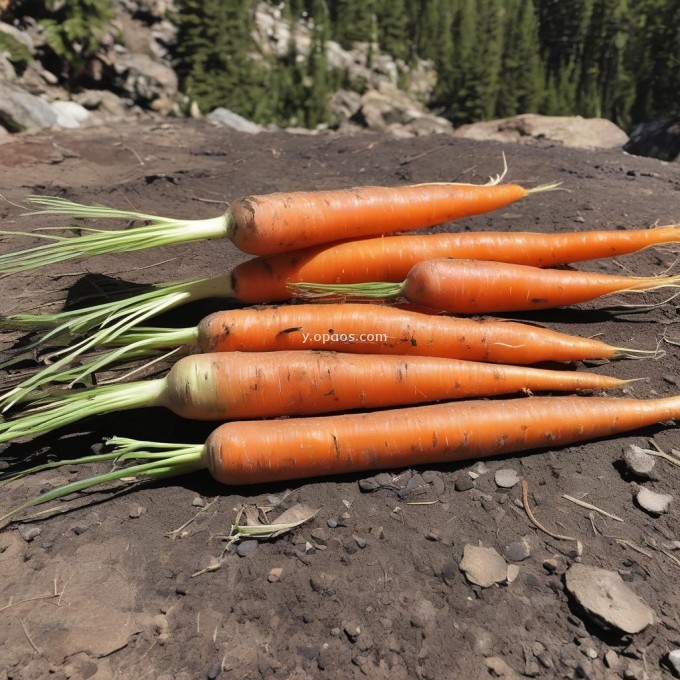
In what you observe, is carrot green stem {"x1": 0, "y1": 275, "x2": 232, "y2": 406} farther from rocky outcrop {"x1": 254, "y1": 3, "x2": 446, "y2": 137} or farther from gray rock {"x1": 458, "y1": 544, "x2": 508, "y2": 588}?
rocky outcrop {"x1": 254, "y1": 3, "x2": 446, "y2": 137}

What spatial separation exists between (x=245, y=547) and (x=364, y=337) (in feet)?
3.18

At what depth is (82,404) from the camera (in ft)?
6.85

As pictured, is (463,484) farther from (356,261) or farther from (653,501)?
(356,261)

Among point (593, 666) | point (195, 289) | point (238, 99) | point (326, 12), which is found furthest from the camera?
point (326, 12)

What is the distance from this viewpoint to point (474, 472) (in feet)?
6.86

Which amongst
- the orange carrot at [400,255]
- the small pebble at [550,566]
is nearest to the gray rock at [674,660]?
the small pebble at [550,566]

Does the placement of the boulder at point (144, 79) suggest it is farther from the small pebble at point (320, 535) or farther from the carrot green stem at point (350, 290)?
the small pebble at point (320, 535)

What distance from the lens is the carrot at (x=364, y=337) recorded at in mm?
2299

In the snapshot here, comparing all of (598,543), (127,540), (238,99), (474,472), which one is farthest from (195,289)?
(238,99)

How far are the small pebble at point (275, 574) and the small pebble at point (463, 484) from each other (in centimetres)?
70

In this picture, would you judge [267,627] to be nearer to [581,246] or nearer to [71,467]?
[71,467]

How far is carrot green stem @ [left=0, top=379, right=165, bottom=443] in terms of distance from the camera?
2006 millimetres

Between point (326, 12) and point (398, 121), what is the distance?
8224 millimetres

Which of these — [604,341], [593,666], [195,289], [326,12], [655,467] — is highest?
[326,12]
